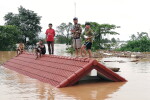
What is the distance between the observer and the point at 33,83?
9.02 m

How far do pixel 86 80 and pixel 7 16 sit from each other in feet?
103

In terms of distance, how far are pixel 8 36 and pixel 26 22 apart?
4986 millimetres

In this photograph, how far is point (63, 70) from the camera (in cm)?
893

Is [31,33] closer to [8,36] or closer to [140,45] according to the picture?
[8,36]

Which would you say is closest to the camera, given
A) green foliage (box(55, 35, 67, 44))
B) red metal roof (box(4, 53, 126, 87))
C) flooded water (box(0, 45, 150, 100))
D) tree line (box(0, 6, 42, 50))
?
flooded water (box(0, 45, 150, 100))

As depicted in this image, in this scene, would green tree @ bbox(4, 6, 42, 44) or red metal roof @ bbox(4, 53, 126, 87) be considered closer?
red metal roof @ bbox(4, 53, 126, 87)

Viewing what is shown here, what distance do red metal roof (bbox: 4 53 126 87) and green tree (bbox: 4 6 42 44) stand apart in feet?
84.9

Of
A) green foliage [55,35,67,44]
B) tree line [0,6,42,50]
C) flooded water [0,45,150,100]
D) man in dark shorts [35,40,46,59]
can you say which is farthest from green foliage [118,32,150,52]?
green foliage [55,35,67,44]

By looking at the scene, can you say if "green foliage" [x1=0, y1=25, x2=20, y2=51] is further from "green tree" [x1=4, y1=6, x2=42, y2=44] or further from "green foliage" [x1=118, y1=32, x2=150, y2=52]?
"green foliage" [x1=118, y1=32, x2=150, y2=52]

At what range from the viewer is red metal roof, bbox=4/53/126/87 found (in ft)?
26.8

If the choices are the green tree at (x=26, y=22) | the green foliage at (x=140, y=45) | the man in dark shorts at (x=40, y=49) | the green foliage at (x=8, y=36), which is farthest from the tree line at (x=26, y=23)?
the man in dark shorts at (x=40, y=49)

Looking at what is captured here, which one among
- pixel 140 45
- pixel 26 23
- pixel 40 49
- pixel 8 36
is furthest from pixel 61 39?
pixel 40 49

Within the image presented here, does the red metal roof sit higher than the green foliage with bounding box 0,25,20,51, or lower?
lower

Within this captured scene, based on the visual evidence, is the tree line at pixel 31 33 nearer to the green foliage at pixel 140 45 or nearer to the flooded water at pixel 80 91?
the green foliage at pixel 140 45
